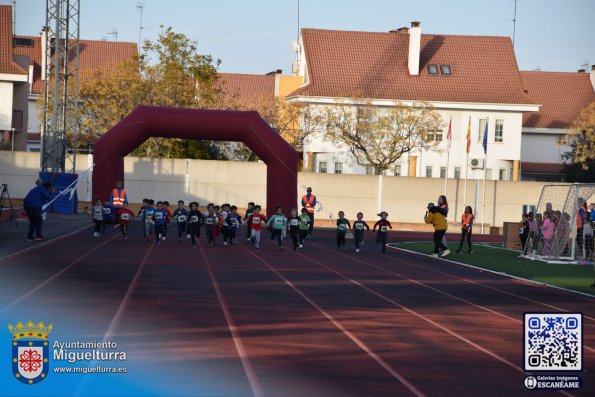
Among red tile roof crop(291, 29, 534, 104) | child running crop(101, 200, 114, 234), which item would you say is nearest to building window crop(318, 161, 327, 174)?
red tile roof crop(291, 29, 534, 104)

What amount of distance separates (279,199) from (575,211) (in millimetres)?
11345

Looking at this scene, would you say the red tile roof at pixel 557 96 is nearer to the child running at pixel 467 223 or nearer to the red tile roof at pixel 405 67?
the red tile roof at pixel 405 67

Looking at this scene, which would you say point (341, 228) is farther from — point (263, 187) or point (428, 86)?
point (428, 86)

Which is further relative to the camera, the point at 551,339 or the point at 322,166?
the point at 322,166

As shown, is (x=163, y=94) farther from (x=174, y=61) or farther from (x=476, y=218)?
(x=476, y=218)

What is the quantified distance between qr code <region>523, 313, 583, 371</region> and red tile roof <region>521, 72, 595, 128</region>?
67201 mm

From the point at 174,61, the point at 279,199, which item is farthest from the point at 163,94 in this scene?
the point at 279,199

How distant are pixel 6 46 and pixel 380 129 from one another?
77.3ft

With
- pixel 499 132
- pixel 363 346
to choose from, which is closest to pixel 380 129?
pixel 499 132

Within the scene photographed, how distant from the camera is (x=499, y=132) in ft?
225

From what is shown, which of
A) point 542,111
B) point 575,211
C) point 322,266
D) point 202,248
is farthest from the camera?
point 542,111

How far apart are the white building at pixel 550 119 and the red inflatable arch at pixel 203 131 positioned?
37.4 meters

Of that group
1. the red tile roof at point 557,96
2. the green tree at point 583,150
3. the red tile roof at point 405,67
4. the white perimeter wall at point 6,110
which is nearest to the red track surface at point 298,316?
the green tree at point 583,150

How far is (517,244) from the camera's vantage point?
3900 centimetres
